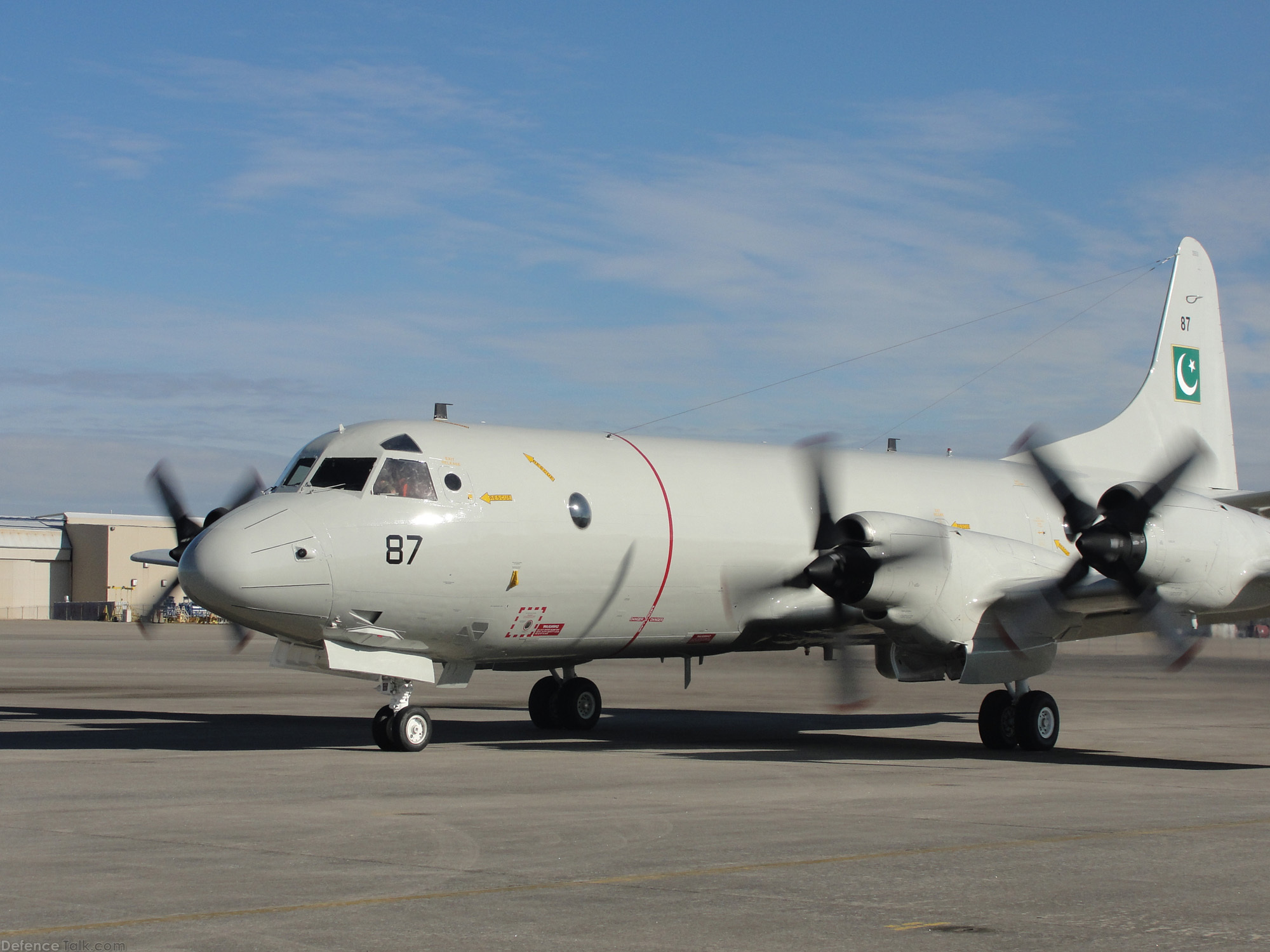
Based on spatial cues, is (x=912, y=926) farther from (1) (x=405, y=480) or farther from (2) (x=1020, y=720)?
(2) (x=1020, y=720)

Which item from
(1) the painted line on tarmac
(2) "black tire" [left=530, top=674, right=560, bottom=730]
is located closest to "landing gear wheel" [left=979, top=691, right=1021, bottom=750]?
(2) "black tire" [left=530, top=674, right=560, bottom=730]

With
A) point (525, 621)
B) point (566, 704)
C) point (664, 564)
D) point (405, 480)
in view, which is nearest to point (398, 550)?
point (405, 480)

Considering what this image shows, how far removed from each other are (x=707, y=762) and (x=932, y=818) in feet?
A: 17.8

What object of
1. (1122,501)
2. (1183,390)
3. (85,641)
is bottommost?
(85,641)

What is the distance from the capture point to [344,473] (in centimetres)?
1745

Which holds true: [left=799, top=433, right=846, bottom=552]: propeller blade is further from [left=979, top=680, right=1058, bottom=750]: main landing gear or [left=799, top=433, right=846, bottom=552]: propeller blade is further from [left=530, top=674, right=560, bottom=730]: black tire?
[left=530, top=674, right=560, bottom=730]: black tire

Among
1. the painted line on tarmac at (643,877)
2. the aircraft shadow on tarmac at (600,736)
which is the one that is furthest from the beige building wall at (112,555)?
the painted line on tarmac at (643,877)

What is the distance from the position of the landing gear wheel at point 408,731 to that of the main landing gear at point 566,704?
5096 mm

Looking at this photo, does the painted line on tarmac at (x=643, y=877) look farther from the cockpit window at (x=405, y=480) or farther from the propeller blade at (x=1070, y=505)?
the cockpit window at (x=405, y=480)

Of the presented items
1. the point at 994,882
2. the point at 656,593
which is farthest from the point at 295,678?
the point at 994,882

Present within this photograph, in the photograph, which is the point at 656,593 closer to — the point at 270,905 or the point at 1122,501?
the point at 1122,501

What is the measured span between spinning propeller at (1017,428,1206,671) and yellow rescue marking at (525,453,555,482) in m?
6.15

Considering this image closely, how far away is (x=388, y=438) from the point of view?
58.4 feet

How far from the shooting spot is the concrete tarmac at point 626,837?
25.1 ft
